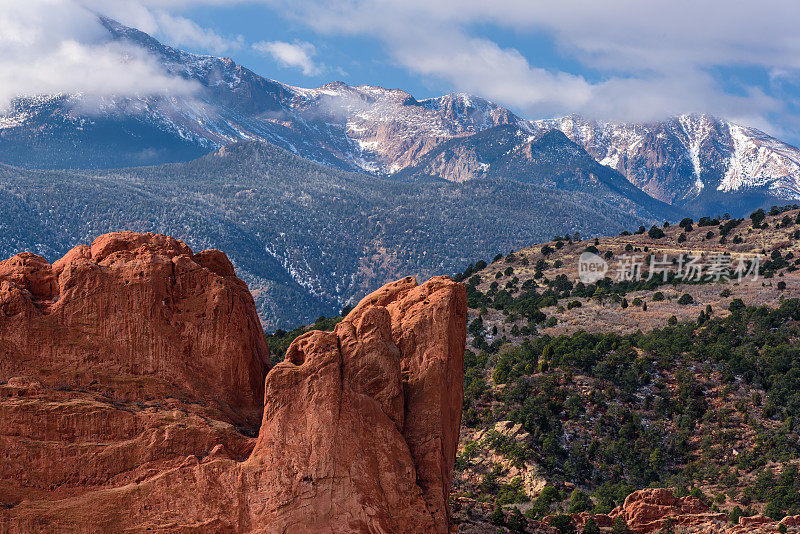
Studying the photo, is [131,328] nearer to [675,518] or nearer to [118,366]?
[118,366]

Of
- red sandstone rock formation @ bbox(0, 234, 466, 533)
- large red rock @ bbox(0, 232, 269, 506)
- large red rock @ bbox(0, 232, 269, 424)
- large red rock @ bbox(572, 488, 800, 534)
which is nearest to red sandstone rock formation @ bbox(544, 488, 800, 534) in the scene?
large red rock @ bbox(572, 488, 800, 534)

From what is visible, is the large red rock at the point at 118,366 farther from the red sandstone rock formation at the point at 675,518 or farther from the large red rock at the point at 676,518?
the large red rock at the point at 676,518

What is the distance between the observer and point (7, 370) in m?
36.8

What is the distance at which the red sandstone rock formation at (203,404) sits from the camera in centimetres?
3406

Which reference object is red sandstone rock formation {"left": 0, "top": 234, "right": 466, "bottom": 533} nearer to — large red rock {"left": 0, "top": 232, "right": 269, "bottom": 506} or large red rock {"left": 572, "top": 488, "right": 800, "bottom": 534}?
large red rock {"left": 0, "top": 232, "right": 269, "bottom": 506}

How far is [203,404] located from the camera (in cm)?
3875

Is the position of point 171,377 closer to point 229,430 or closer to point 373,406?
point 229,430

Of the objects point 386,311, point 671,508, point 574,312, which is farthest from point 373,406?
point 574,312

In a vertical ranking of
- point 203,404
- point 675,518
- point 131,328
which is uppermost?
point 131,328

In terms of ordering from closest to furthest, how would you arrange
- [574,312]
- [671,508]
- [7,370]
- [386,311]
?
[7,370] < [386,311] < [671,508] < [574,312]

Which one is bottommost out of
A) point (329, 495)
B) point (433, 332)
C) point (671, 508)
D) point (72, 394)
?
point (671, 508)

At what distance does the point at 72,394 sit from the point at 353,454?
A: 11055 mm

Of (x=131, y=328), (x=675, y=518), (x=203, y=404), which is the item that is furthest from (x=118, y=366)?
(x=675, y=518)

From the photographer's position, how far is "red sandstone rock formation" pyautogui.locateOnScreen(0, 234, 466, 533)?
34.1 m
